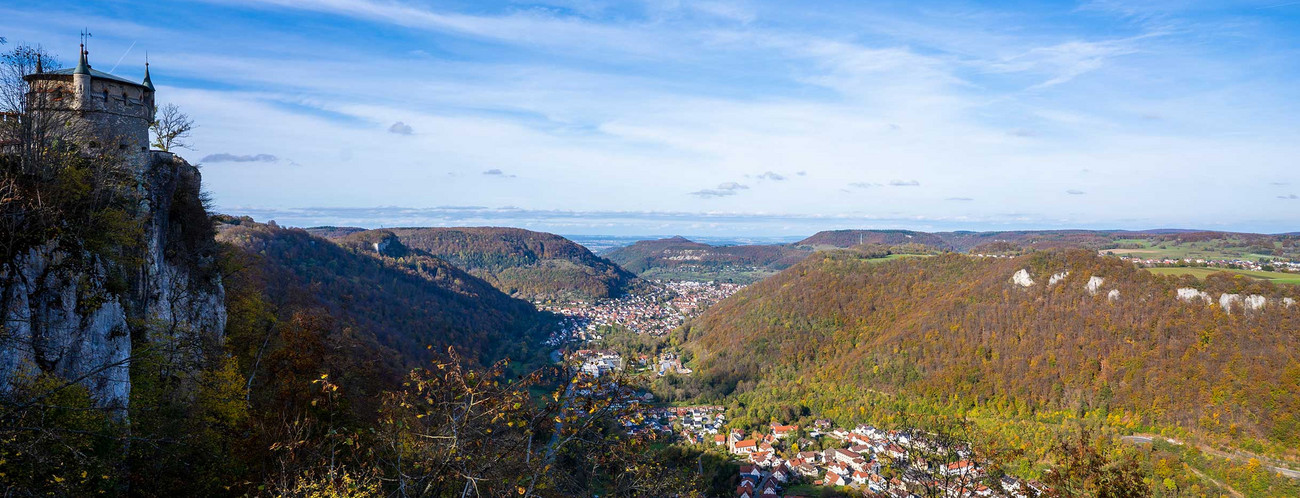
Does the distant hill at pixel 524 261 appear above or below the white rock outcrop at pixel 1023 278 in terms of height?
below

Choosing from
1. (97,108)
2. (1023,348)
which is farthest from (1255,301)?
(97,108)

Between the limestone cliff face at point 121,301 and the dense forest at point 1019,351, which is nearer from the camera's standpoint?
the limestone cliff face at point 121,301

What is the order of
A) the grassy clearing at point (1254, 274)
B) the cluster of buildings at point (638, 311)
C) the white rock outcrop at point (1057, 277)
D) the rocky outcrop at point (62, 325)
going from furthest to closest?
the cluster of buildings at point (638, 311)
the white rock outcrop at point (1057, 277)
the grassy clearing at point (1254, 274)
the rocky outcrop at point (62, 325)

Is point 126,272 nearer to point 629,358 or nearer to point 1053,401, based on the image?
point 629,358

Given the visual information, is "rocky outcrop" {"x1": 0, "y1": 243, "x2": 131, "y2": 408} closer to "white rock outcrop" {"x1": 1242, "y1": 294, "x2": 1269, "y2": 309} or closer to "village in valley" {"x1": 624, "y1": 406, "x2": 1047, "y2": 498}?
"village in valley" {"x1": 624, "y1": 406, "x2": 1047, "y2": 498}

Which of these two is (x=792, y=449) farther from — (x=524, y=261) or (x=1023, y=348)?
(x=524, y=261)

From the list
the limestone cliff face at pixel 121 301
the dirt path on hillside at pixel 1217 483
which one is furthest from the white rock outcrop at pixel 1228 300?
the limestone cliff face at pixel 121 301

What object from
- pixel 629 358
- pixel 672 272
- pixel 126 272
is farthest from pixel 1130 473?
pixel 672 272

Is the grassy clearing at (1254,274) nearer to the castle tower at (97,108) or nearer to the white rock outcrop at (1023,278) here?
the white rock outcrop at (1023,278)
